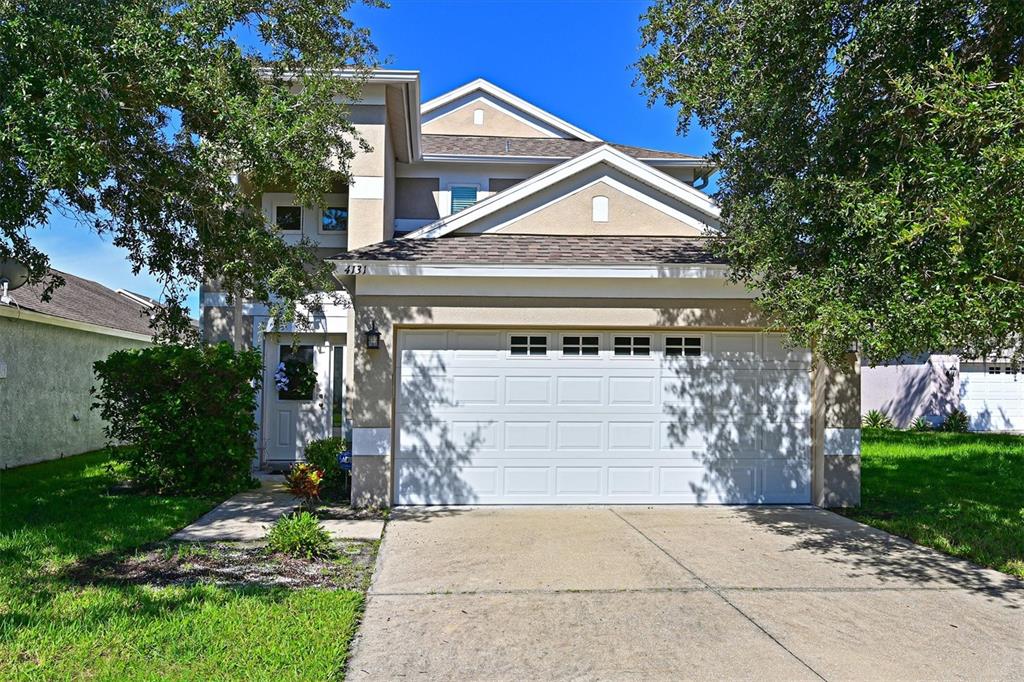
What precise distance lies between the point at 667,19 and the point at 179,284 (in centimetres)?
676

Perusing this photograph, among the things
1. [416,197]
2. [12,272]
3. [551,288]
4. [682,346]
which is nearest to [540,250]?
[551,288]

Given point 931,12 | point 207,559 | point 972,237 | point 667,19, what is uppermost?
point 667,19

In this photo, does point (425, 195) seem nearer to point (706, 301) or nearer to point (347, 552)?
point (706, 301)

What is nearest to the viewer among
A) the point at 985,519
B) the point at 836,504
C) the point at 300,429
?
the point at 985,519

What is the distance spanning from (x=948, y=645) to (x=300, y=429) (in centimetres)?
1060

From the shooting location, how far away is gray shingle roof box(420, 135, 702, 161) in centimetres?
1600

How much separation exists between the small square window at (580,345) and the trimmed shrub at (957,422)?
15437 mm

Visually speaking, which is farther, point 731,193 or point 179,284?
point 179,284

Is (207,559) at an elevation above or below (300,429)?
below

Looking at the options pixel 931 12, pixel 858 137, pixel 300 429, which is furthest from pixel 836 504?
pixel 300 429

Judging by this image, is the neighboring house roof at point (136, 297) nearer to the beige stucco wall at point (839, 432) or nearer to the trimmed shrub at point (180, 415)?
the trimmed shrub at point (180, 415)

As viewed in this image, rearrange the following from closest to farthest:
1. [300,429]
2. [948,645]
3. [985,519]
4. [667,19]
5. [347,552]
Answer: [948,645]
[347,552]
[667,19]
[985,519]
[300,429]

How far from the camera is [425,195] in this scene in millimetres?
15633

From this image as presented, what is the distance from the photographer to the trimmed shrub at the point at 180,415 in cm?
1057
